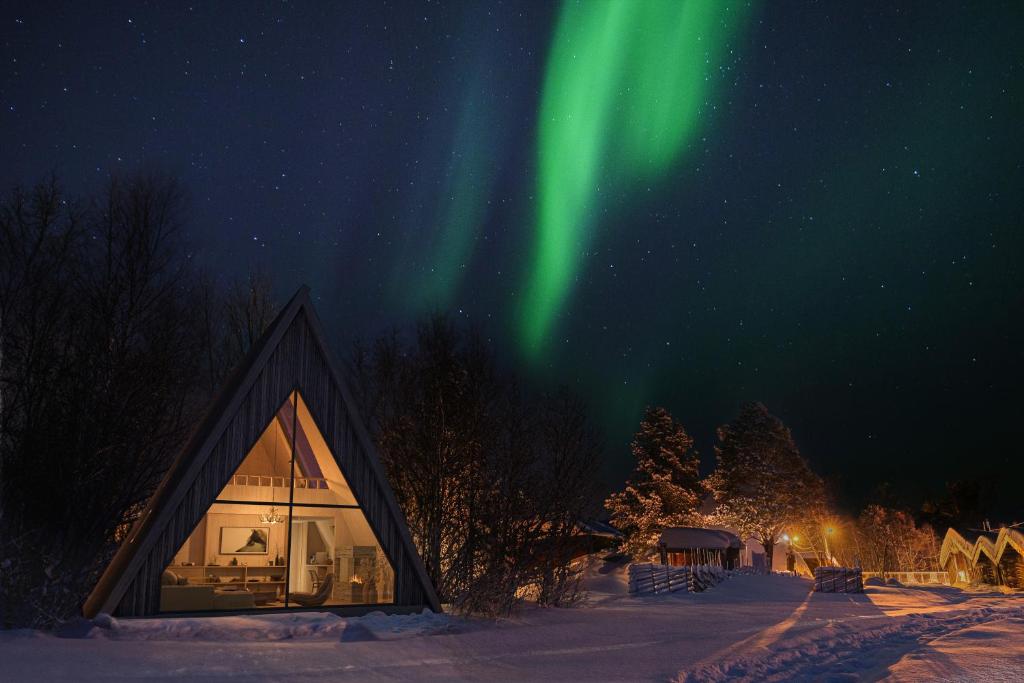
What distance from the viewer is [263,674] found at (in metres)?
9.37

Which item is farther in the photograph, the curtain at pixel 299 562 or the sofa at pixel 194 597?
the curtain at pixel 299 562

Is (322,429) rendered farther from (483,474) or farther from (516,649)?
(483,474)

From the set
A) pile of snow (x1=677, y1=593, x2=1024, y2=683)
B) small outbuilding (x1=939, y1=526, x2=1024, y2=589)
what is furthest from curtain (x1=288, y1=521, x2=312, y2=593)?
small outbuilding (x1=939, y1=526, x2=1024, y2=589)

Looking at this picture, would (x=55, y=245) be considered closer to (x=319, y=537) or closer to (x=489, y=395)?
(x=319, y=537)

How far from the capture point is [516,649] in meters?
12.6

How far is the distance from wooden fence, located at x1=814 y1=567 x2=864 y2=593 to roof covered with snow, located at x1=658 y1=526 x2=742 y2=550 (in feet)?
24.4

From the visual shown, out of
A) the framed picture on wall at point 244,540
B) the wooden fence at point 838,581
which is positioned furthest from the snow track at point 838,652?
the wooden fence at point 838,581

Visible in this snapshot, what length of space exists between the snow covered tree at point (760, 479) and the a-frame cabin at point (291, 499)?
37046mm

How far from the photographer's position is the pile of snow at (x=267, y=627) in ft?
39.6

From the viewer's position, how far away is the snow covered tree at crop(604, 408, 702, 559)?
45.4m

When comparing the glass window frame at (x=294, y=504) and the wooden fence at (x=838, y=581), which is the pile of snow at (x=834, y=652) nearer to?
the glass window frame at (x=294, y=504)

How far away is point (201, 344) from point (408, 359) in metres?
6.73

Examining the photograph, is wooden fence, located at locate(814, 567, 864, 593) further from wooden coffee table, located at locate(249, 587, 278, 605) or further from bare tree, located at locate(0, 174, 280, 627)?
bare tree, located at locate(0, 174, 280, 627)

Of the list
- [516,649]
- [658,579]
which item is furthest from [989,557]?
[516,649]
